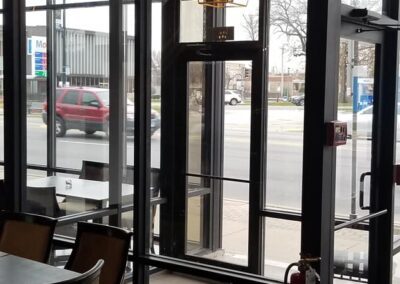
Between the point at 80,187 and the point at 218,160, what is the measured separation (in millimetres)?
1187

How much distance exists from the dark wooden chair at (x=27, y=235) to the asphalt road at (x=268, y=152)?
94cm

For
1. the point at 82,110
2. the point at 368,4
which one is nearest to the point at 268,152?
the point at 368,4

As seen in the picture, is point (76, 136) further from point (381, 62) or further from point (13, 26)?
point (381, 62)

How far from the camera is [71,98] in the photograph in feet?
16.5

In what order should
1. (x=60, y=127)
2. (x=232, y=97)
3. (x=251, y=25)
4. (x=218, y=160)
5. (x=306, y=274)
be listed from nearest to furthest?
1. (x=306, y=274)
2. (x=251, y=25)
3. (x=232, y=97)
4. (x=218, y=160)
5. (x=60, y=127)

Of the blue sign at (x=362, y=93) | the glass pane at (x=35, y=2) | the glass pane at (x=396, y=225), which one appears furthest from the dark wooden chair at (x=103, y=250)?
the glass pane at (x=35, y=2)

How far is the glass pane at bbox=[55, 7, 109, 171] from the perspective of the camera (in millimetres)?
4824

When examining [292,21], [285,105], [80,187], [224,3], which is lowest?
[80,187]

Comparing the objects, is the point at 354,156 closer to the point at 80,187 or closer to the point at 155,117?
the point at 155,117

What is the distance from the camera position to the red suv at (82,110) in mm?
4848

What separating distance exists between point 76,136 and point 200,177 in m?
1.14

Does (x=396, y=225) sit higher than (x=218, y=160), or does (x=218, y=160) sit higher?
(x=218, y=160)

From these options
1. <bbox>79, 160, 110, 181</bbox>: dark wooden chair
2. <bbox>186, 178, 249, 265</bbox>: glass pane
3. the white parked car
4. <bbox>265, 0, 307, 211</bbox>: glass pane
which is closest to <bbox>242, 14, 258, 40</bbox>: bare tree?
<bbox>265, 0, 307, 211</bbox>: glass pane

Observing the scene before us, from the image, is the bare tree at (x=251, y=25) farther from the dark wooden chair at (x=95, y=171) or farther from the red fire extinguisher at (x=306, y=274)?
the red fire extinguisher at (x=306, y=274)
